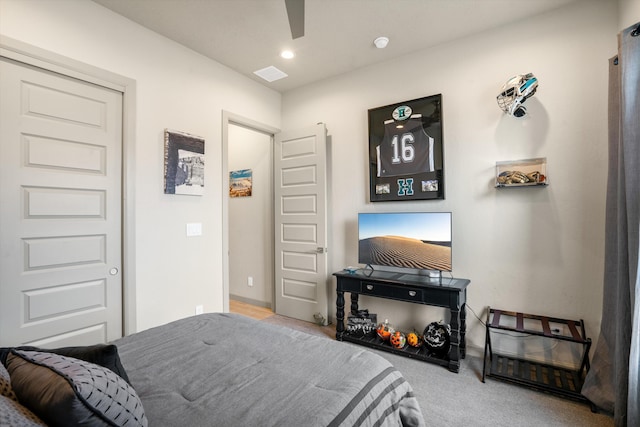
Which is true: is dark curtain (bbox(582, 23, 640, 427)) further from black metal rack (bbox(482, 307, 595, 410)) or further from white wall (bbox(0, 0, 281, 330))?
white wall (bbox(0, 0, 281, 330))

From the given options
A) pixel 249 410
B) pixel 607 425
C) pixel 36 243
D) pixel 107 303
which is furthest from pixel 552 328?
pixel 36 243

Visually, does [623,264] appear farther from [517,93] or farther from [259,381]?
[259,381]

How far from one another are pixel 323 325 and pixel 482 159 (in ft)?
7.93

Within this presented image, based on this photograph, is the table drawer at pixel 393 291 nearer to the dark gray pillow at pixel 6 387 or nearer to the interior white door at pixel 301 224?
the interior white door at pixel 301 224

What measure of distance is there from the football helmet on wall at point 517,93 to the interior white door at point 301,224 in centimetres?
178

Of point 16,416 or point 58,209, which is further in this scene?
point 58,209

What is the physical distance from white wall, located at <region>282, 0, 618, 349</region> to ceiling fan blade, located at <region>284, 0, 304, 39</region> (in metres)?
1.58

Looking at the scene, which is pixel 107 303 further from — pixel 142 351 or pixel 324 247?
pixel 324 247

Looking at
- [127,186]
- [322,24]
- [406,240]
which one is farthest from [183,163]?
[406,240]

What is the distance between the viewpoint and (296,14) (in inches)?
64.7

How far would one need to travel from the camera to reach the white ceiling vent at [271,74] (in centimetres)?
350

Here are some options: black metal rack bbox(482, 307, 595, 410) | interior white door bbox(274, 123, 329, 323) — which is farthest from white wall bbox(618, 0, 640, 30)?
interior white door bbox(274, 123, 329, 323)

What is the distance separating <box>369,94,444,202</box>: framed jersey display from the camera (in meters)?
3.04

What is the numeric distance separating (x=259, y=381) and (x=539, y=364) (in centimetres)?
251
